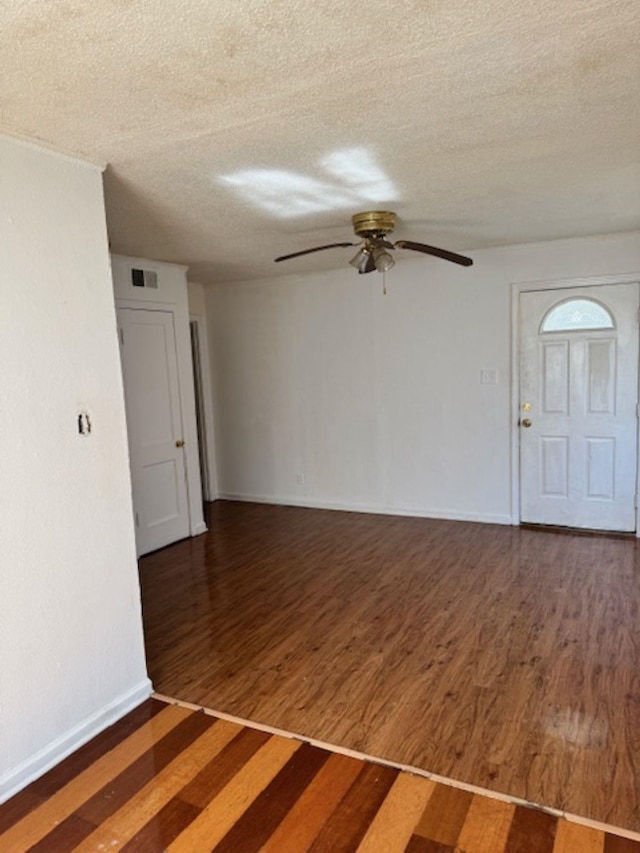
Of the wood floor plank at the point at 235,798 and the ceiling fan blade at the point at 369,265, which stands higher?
the ceiling fan blade at the point at 369,265

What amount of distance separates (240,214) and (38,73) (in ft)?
5.35

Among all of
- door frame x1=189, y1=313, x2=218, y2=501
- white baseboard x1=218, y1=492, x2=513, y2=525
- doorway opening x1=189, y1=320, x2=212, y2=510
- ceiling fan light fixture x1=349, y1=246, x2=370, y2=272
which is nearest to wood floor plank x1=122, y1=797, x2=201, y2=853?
ceiling fan light fixture x1=349, y1=246, x2=370, y2=272

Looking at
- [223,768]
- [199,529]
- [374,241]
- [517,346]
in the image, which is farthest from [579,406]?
[223,768]

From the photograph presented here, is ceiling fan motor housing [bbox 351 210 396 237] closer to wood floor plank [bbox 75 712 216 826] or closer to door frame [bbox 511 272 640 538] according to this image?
door frame [bbox 511 272 640 538]

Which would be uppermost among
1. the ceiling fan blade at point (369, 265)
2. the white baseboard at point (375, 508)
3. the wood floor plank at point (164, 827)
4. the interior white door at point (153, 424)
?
the ceiling fan blade at point (369, 265)

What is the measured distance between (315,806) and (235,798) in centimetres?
28

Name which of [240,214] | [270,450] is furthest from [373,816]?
[270,450]

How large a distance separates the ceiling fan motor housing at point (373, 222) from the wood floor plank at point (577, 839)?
284 cm

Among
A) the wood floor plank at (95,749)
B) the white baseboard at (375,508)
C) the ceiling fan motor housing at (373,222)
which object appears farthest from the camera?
the white baseboard at (375,508)

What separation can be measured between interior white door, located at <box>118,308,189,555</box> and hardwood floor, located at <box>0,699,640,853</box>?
2439mm

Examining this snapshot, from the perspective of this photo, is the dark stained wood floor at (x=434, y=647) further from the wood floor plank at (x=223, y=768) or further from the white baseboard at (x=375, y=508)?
the white baseboard at (x=375, y=508)

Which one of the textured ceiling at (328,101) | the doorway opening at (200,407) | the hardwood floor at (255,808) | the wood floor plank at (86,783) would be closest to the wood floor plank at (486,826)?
the hardwood floor at (255,808)

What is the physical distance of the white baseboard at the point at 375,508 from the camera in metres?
4.99

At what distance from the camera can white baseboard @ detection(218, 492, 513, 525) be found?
4992 millimetres
